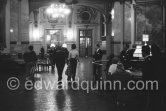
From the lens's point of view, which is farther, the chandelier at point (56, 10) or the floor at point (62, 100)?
the chandelier at point (56, 10)

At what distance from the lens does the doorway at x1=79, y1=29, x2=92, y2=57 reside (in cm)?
3272

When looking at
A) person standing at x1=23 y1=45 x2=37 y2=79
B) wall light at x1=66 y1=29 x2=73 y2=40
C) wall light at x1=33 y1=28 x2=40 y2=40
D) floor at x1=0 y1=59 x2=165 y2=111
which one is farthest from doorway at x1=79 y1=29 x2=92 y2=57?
floor at x1=0 y1=59 x2=165 y2=111

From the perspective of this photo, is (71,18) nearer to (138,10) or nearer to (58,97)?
(138,10)

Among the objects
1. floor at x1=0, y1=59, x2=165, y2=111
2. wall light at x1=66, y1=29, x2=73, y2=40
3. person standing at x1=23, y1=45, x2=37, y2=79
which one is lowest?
floor at x1=0, y1=59, x2=165, y2=111

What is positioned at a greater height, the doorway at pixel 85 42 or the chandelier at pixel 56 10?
the chandelier at pixel 56 10

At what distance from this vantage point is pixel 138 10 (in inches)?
634

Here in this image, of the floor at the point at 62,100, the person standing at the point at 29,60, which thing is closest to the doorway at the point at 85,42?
the person standing at the point at 29,60

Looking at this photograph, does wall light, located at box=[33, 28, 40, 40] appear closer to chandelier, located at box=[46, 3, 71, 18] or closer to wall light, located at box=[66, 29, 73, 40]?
wall light, located at box=[66, 29, 73, 40]

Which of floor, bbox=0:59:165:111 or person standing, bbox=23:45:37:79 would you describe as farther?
person standing, bbox=23:45:37:79

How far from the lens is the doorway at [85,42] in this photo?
1288 inches

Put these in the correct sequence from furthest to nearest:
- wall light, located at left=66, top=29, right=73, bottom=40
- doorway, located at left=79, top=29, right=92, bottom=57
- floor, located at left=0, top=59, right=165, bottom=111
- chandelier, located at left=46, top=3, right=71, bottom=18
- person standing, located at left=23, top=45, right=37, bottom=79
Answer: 1. doorway, located at left=79, top=29, right=92, bottom=57
2. wall light, located at left=66, top=29, right=73, bottom=40
3. chandelier, located at left=46, top=3, right=71, bottom=18
4. person standing, located at left=23, top=45, right=37, bottom=79
5. floor, located at left=0, top=59, right=165, bottom=111

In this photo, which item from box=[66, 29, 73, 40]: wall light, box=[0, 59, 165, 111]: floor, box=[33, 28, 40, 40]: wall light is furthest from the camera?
box=[66, 29, 73, 40]: wall light

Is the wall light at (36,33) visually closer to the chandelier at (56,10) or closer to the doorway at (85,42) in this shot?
the doorway at (85,42)

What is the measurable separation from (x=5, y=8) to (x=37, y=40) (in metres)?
12.8
